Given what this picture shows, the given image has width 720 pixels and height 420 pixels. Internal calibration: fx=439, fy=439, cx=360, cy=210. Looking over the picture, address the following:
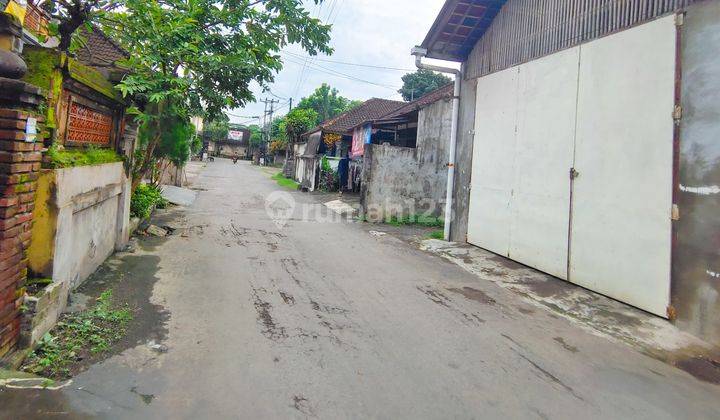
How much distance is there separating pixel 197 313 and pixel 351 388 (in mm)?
2170

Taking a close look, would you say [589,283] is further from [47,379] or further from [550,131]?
[47,379]

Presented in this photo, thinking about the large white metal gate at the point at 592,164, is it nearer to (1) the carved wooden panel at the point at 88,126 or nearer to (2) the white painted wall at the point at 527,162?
(2) the white painted wall at the point at 527,162

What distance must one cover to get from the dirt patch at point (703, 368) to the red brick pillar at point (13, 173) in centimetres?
560

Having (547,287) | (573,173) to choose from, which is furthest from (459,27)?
(547,287)

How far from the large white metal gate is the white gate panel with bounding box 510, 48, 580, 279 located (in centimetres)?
2

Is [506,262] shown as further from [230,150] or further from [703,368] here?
[230,150]

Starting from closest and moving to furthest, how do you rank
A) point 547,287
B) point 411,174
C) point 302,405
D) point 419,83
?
point 302,405, point 547,287, point 411,174, point 419,83

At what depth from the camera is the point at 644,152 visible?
5270mm

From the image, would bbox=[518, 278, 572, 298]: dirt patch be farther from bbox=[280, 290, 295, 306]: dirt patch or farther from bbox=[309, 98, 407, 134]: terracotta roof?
bbox=[309, 98, 407, 134]: terracotta roof

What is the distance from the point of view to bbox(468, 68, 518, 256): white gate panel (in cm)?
795

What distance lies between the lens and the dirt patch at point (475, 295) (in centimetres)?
564

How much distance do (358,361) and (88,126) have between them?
4447mm

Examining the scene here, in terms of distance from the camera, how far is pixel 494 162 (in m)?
8.44

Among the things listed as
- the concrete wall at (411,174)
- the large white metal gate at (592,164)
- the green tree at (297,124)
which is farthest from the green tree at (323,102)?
the large white metal gate at (592,164)
